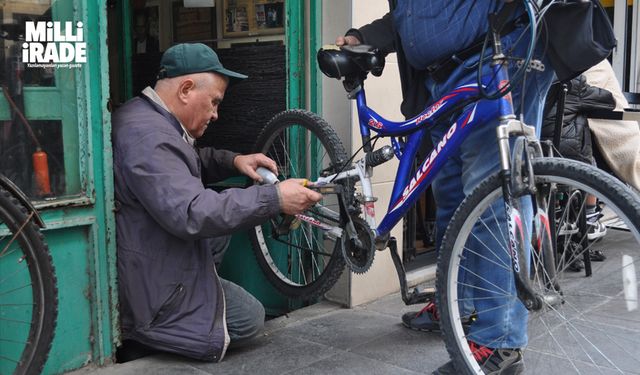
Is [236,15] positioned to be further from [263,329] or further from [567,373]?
[567,373]

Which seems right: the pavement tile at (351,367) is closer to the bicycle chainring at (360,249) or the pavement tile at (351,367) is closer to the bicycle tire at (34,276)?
the bicycle chainring at (360,249)

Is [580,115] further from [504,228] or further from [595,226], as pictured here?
[504,228]

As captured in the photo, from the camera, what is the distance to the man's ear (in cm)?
288

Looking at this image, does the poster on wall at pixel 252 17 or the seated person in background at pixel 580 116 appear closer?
the poster on wall at pixel 252 17

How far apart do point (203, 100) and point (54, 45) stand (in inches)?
25.5

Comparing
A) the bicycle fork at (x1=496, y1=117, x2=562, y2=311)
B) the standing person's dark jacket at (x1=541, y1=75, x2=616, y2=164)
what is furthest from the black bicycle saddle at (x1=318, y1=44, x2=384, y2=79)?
the standing person's dark jacket at (x1=541, y1=75, x2=616, y2=164)

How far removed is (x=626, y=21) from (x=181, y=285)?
261 inches

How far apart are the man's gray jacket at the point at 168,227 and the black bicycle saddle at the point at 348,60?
68cm

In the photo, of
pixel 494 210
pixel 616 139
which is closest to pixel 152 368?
pixel 494 210

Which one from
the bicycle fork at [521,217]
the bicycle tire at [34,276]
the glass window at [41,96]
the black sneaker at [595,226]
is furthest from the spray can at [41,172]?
the black sneaker at [595,226]

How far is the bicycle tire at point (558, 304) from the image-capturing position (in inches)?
82.7

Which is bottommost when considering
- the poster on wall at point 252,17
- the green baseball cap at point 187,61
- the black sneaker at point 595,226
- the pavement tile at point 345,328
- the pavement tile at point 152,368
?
the pavement tile at point 345,328

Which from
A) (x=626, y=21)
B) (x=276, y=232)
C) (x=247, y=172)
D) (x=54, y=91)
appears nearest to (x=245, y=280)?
(x=276, y=232)

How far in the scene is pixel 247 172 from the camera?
3188 mm
